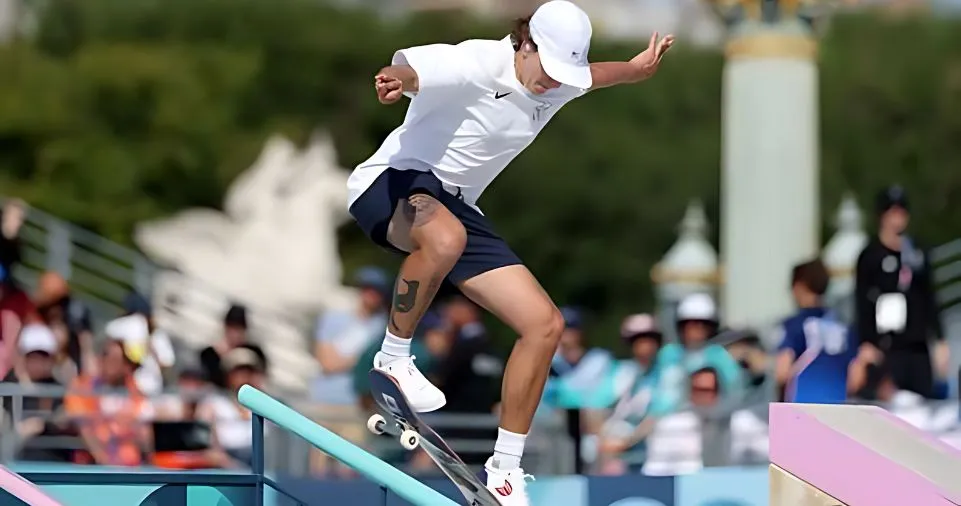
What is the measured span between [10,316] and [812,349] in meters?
4.90

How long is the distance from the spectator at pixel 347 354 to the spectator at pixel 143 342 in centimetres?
103

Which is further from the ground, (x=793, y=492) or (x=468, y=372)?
(x=468, y=372)

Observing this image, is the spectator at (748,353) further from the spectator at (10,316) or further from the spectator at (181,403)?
the spectator at (10,316)

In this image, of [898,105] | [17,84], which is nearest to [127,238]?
[17,84]

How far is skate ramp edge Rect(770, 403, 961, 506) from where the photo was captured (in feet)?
20.5

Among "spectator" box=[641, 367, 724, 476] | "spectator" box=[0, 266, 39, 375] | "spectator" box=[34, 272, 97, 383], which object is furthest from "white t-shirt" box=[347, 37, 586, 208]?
"spectator" box=[34, 272, 97, 383]

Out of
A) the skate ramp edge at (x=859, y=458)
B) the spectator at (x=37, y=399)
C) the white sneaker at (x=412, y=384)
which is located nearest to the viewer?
the skate ramp edge at (x=859, y=458)

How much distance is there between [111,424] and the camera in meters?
10.8

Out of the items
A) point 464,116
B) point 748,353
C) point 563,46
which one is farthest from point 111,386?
point 563,46

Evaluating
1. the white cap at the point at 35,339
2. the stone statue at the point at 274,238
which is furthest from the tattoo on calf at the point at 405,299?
the stone statue at the point at 274,238

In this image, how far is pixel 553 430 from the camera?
10852 mm

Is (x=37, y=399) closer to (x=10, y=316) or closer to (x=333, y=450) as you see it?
(x=10, y=316)

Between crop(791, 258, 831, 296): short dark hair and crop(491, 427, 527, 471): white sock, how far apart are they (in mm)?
3338

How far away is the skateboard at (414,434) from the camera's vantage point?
726cm
